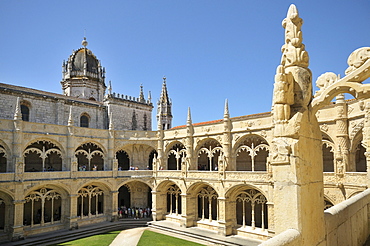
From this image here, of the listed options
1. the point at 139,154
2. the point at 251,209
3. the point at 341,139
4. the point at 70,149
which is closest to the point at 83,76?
the point at 139,154

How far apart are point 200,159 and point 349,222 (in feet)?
87.6

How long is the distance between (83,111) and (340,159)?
2461cm

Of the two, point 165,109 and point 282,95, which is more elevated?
point 165,109

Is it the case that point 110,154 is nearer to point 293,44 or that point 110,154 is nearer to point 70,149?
point 70,149

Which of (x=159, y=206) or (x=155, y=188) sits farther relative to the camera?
(x=155, y=188)

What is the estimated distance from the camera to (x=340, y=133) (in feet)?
56.7

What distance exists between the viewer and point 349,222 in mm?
5703

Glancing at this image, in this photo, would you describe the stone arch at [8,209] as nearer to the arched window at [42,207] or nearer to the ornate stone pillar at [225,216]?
the arched window at [42,207]

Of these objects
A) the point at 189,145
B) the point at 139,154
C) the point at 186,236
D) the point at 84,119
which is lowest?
the point at 186,236

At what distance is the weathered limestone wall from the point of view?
5.03 m

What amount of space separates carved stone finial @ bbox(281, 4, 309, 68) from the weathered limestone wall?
8.92ft

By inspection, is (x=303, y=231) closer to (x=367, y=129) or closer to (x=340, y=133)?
(x=367, y=129)

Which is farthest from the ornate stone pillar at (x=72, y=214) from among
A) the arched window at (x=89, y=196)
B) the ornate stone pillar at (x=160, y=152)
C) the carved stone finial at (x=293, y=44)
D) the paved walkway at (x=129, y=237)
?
the carved stone finial at (x=293, y=44)

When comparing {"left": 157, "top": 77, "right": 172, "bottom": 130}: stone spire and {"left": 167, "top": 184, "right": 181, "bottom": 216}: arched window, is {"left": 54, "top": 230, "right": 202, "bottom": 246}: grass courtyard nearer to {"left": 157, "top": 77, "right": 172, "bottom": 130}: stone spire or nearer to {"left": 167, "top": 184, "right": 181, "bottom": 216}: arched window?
{"left": 167, "top": 184, "right": 181, "bottom": 216}: arched window
